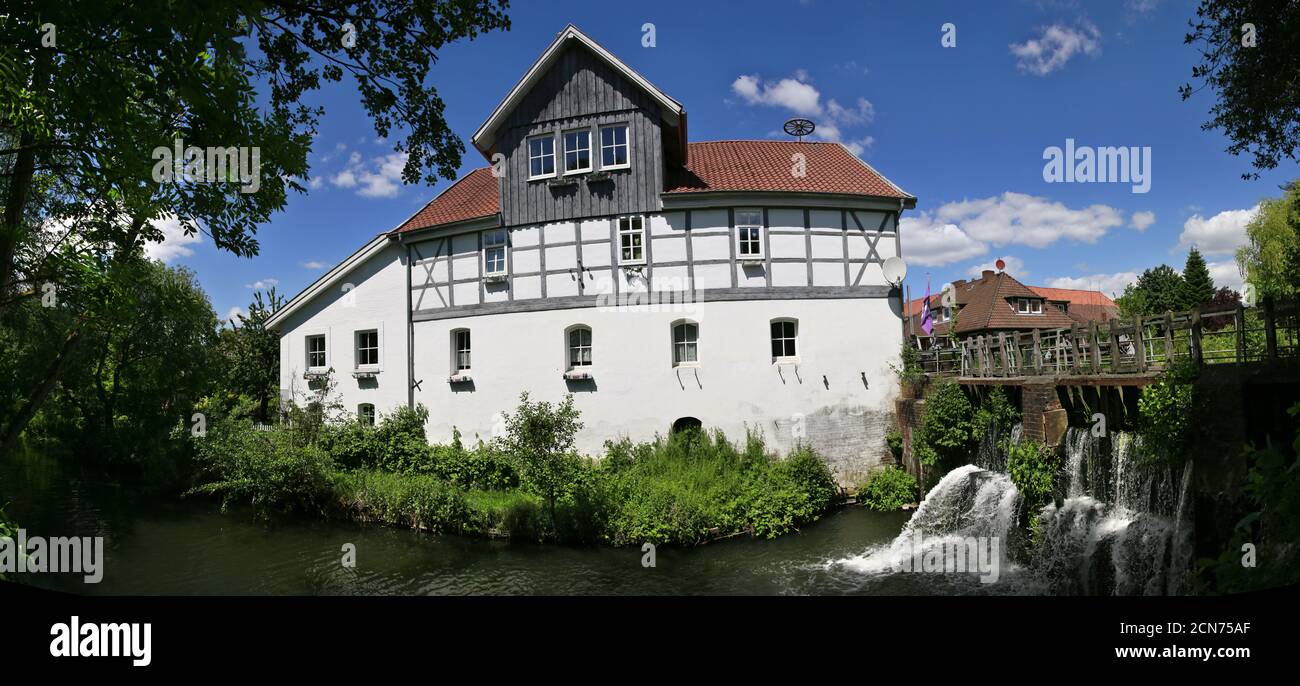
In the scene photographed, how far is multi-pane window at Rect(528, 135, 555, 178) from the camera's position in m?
14.5

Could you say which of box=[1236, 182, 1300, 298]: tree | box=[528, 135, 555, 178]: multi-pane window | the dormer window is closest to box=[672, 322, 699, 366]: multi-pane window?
box=[528, 135, 555, 178]: multi-pane window

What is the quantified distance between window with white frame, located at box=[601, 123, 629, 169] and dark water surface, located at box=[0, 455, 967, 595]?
906cm

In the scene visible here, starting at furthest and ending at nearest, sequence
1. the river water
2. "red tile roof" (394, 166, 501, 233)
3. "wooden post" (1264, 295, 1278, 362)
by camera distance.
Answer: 1. "red tile roof" (394, 166, 501, 233)
2. the river water
3. "wooden post" (1264, 295, 1278, 362)

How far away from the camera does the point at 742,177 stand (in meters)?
15.1

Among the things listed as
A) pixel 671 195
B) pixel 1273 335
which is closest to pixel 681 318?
pixel 671 195

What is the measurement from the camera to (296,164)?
3.41 m

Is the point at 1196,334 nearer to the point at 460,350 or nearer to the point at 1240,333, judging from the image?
the point at 1240,333

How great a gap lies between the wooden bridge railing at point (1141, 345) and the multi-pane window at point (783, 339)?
3.60 meters

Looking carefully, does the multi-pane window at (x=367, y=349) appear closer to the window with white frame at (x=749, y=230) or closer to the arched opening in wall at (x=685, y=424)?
the arched opening in wall at (x=685, y=424)

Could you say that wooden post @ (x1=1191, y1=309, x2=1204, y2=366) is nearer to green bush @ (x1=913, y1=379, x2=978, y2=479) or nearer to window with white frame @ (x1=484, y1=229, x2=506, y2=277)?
green bush @ (x1=913, y1=379, x2=978, y2=479)

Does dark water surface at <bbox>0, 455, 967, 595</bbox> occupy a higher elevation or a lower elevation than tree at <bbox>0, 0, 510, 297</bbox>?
lower
